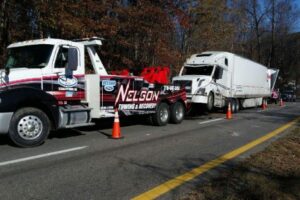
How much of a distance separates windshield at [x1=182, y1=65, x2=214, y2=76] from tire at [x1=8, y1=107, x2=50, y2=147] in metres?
12.4

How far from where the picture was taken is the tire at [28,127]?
923 centimetres

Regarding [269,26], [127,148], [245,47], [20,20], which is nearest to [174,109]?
[127,148]

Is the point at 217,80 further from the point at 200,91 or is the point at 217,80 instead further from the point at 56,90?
the point at 56,90

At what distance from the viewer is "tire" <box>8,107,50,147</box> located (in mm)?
9234

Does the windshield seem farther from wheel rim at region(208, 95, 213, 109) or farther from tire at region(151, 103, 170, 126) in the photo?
tire at region(151, 103, 170, 126)

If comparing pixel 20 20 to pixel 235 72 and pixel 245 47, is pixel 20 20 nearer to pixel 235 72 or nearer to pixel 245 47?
pixel 235 72

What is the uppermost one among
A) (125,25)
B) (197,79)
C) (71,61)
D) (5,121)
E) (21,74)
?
(125,25)

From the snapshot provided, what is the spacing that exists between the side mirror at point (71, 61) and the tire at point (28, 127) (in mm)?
1627

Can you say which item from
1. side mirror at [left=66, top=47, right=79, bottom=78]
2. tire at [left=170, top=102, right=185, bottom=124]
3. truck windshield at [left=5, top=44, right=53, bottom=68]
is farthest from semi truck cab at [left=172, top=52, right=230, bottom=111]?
truck windshield at [left=5, top=44, right=53, bottom=68]

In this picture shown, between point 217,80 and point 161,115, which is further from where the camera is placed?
point 217,80

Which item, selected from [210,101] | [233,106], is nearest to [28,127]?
[210,101]

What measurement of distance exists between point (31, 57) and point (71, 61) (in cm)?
104

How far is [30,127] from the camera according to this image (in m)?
9.47

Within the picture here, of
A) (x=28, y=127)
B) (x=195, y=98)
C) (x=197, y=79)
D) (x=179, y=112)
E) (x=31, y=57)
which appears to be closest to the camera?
(x=28, y=127)
